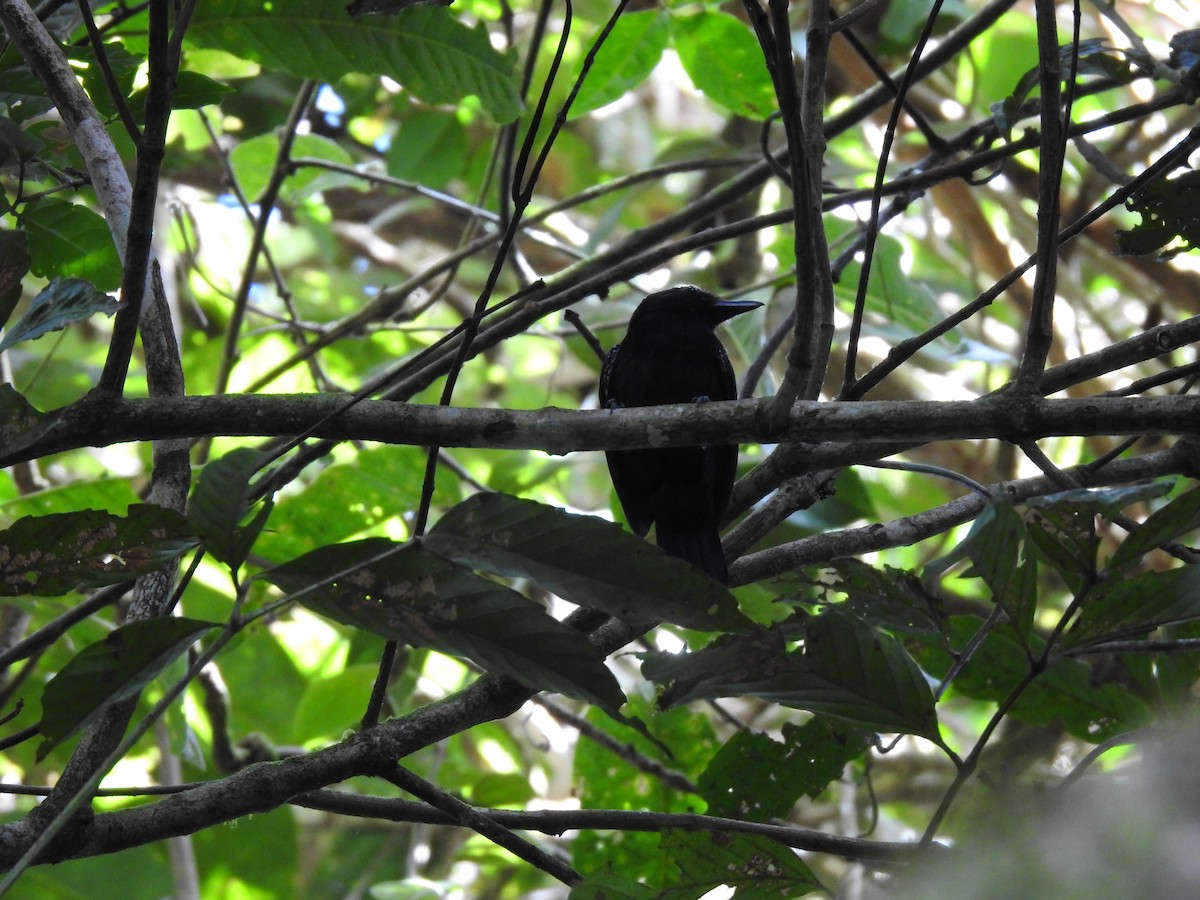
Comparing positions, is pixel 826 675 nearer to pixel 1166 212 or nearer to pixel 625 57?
pixel 1166 212

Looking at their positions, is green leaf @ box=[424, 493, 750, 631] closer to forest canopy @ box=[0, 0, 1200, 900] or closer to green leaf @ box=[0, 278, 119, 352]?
forest canopy @ box=[0, 0, 1200, 900]

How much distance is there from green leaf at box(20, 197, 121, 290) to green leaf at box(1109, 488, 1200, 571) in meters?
1.83

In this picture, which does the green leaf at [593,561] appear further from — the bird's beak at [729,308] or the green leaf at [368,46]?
the bird's beak at [729,308]

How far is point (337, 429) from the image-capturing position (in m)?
1.57

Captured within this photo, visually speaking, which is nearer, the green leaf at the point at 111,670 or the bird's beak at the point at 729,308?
the green leaf at the point at 111,670

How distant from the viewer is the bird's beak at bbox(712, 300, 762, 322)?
131 inches

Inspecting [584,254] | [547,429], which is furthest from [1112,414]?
[584,254]

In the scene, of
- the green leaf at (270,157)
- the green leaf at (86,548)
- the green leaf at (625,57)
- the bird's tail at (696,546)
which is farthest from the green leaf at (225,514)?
the green leaf at (270,157)

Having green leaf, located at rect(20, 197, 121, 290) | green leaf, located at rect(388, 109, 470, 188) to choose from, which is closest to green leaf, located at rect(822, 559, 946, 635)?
green leaf, located at rect(20, 197, 121, 290)

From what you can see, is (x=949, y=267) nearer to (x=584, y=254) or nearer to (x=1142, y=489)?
(x=584, y=254)

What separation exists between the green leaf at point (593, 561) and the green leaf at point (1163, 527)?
20.2 inches

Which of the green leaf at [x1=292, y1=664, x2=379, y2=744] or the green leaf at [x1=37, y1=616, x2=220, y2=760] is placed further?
the green leaf at [x1=292, y1=664, x2=379, y2=744]

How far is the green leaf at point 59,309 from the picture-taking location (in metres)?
1.59

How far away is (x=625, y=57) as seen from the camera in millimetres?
3178
